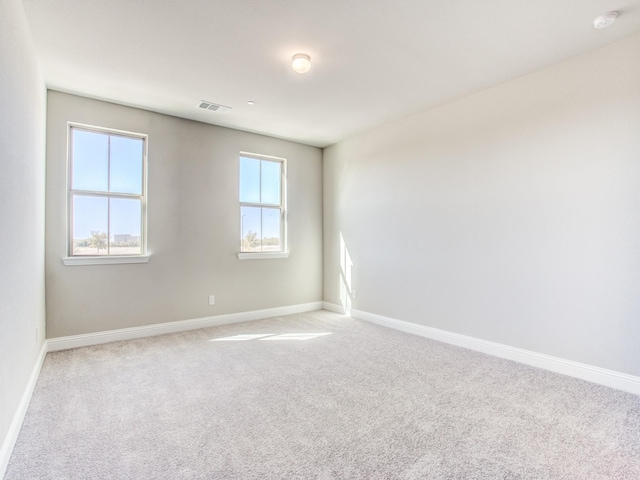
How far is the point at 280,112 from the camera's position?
3.98 meters

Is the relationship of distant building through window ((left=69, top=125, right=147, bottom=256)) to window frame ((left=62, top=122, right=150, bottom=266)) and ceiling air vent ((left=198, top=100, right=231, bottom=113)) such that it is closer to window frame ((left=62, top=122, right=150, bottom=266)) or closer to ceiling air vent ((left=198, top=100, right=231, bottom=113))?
window frame ((left=62, top=122, right=150, bottom=266))

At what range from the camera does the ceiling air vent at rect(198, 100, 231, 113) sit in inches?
146

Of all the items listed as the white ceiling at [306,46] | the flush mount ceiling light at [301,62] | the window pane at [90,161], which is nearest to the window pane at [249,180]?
the white ceiling at [306,46]

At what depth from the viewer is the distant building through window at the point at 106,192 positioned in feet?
11.8

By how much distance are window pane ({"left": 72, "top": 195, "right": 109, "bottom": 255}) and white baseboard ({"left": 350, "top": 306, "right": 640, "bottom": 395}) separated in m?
3.57

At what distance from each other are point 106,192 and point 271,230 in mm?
2147

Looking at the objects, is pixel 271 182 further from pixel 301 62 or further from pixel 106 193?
pixel 301 62

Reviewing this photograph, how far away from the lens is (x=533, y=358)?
3012mm

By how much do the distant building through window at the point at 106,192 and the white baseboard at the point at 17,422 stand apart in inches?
53.8

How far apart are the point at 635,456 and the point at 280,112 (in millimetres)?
4063

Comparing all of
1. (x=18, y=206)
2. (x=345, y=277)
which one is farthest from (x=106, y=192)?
(x=345, y=277)

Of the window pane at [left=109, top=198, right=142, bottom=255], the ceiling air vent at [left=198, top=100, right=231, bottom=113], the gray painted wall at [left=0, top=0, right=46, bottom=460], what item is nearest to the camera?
the gray painted wall at [left=0, top=0, right=46, bottom=460]

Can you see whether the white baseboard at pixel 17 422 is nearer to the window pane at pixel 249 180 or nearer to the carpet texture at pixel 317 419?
the carpet texture at pixel 317 419

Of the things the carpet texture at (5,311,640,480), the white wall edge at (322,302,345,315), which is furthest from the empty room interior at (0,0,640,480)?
the white wall edge at (322,302,345,315)
